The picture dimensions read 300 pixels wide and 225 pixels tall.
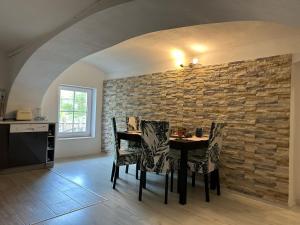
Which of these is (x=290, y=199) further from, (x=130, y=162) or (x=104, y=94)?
(x=104, y=94)

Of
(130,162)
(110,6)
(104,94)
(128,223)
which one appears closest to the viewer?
(110,6)

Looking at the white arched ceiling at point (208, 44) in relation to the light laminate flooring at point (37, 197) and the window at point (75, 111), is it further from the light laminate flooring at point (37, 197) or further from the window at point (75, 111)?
the light laminate flooring at point (37, 197)

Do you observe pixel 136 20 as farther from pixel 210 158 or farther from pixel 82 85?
pixel 82 85

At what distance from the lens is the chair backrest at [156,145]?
2951mm

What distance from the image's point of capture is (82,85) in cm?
558

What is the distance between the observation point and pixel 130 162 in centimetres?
353

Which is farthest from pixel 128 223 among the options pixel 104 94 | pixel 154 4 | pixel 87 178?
pixel 104 94

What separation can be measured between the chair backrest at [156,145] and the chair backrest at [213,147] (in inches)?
21.5

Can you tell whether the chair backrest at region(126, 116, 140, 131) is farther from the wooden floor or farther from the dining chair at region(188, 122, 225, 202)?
the dining chair at region(188, 122, 225, 202)

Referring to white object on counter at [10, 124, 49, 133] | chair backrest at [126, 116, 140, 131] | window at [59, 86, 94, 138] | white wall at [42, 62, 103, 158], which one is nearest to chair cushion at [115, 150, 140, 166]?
chair backrest at [126, 116, 140, 131]

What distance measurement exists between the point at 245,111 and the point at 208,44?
1144 millimetres

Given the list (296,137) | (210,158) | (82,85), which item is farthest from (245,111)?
(82,85)

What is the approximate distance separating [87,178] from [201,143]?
1.94m

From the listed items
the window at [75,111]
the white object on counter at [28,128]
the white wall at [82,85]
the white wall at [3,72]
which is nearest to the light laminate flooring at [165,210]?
the white object on counter at [28,128]
